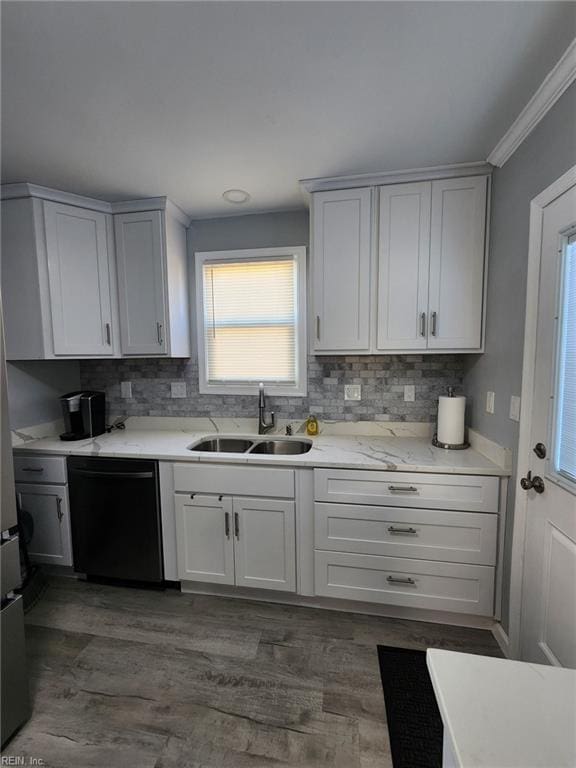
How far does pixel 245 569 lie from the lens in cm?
199

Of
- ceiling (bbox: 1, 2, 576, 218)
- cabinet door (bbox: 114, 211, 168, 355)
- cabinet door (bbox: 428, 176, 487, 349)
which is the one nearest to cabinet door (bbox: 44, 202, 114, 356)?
cabinet door (bbox: 114, 211, 168, 355)

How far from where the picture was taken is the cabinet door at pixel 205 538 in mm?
2000

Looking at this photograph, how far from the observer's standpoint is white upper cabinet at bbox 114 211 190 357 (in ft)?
7.44

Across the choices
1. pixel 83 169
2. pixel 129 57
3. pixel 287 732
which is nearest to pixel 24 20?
pixel 129 57

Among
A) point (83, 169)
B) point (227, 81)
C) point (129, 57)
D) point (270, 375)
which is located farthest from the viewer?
point (270, 375)

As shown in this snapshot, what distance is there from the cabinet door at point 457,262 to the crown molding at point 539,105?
0.21 metres

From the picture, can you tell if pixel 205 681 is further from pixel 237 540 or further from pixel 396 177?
pixel 396 177

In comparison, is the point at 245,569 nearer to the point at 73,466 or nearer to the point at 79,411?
the point at 73,466

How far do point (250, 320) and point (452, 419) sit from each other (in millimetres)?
1548

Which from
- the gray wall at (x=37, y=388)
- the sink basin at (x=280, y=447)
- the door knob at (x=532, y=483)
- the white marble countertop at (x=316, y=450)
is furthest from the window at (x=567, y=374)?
the gray wall at (x=37, y=388)

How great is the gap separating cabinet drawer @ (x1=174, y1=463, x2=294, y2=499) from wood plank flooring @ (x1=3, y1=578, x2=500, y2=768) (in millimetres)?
714

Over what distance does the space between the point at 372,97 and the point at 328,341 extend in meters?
1.17

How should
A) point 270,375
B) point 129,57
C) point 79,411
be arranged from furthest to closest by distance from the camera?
1. point 270,375
2. point 79,411
3. point 129,57

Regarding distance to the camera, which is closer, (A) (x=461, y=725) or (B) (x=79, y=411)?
(A) (x=461, y=725)
